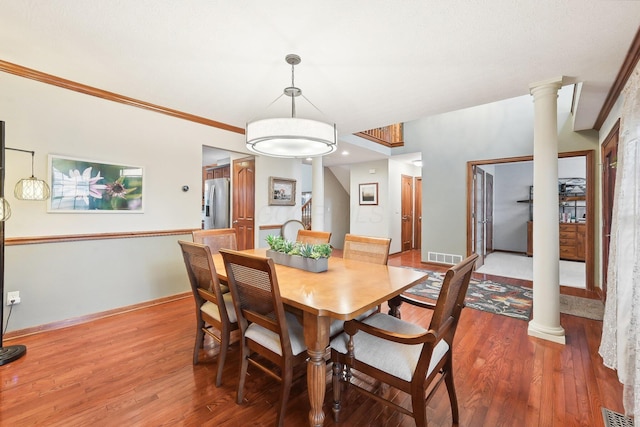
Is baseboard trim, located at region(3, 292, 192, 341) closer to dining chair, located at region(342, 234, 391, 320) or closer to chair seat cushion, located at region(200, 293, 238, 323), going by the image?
chair seat cushion, located at region(200, 293, 238, 323)

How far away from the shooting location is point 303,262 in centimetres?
A: 210

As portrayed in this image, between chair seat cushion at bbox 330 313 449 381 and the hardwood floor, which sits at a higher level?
chair seat cushion at bbox 330 313 449 381

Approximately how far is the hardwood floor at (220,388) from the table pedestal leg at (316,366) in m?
0.20

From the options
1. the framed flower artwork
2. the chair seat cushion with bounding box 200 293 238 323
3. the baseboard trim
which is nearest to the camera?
the chair seat cushion with bounding box 200 293 238 323

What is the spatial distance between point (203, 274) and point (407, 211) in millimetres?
6082

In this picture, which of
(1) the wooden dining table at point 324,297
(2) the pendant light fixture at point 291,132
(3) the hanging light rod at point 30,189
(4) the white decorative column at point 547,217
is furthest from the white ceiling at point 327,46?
(1) the wooden dining table at point 324,297

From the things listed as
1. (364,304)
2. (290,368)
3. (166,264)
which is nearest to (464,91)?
(364,304)

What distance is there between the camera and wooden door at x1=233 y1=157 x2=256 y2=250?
4.55 meters

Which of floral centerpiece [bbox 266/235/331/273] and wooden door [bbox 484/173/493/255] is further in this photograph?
wooden door [bbox 484/173/493/255]

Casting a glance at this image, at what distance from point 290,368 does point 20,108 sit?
3190 mm

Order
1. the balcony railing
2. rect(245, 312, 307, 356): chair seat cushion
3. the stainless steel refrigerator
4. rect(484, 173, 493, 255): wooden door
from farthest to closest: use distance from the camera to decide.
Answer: rect(484, 173, 493, 255): wooden door < the balcony railing < the stainless steel refrigerator < rect(245, 312, 307, 356): chair seat cushion

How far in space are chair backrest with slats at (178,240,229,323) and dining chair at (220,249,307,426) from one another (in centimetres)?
19

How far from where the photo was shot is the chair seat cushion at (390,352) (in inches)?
51.6

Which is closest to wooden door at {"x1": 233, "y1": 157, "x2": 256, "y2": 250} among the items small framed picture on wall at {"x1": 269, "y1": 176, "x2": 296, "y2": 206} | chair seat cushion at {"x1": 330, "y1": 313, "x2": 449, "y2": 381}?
small framed picture on wall at {"x1": 269, "y1": 176, "x2": 296, "y2": 206}
